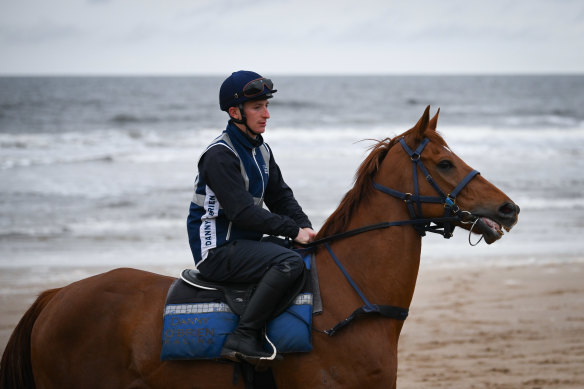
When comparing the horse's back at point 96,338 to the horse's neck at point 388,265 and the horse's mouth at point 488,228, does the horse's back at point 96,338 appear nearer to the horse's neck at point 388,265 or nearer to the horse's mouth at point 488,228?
the horse's neck at point 388,265

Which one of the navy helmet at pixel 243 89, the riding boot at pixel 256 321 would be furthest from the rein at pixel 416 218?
the navy helmet at pixel 243 89

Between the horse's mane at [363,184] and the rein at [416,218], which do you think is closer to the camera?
the rein at [416,218]

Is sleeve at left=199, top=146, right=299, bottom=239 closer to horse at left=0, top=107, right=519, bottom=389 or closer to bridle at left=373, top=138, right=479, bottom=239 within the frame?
horse at left=0, top=107, right=519, bottom=389

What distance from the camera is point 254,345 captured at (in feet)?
9.55

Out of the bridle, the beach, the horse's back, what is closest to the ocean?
the beach

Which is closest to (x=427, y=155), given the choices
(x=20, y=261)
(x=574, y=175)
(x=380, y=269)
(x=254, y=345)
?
(x=380, y=269)

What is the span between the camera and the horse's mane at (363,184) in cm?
319

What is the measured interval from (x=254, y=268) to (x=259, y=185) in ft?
1.61

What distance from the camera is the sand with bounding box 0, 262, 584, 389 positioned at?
5.54 metres

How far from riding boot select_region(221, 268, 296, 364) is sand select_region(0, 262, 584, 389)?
9.17 ft

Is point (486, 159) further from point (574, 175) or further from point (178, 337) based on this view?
point (178, 337)

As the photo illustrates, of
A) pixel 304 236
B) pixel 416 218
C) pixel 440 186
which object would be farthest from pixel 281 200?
pixel 440 186

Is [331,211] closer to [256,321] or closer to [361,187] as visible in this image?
[361,187]

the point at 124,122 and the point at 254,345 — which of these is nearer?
the point at 254,345
